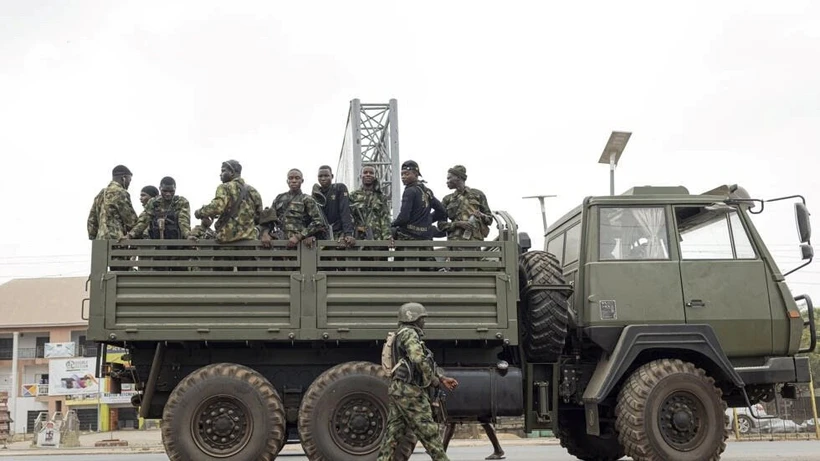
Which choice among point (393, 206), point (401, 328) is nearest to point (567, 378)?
point (401, 328)

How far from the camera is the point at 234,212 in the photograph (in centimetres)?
805

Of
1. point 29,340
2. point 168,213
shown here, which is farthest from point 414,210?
point 29,340

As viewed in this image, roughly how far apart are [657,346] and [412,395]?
8.24 feet

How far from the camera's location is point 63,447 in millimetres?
25609

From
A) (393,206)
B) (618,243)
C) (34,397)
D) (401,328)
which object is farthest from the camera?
(34,397)

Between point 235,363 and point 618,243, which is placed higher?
point 618,243

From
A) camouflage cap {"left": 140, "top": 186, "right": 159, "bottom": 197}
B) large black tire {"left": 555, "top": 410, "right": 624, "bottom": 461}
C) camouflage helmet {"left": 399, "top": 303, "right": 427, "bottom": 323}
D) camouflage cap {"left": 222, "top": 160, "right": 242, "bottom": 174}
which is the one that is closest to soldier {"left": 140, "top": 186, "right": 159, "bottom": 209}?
camouflage cap {"left": 140, "top": 186, "right": 159, "bottom": 197}

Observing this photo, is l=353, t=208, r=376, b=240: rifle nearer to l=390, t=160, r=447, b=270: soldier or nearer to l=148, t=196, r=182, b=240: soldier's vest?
l=390, t=160, r=447, b=270: soldier

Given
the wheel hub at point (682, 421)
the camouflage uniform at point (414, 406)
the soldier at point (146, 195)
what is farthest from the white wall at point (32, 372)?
the wheel hub at point (682, 421)

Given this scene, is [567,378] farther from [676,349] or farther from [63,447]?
[63,447]

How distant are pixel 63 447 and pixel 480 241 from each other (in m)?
21.4

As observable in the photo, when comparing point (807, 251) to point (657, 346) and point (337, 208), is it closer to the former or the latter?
point (657, 346)

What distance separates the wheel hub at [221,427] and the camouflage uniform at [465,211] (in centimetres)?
266

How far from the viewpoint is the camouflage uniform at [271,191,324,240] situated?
8.37m
